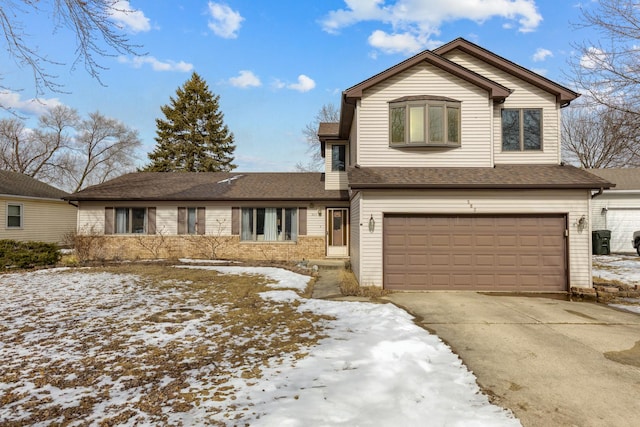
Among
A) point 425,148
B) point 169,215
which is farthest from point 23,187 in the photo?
point 425,148

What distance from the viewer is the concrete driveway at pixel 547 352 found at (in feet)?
11.4

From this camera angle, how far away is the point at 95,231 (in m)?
15.9

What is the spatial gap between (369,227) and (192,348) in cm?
584

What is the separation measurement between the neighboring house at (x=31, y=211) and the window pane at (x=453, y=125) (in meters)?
18.4

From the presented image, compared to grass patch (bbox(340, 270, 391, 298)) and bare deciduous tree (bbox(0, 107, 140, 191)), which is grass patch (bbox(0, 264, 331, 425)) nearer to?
grass patch (bbox(340, 270, 391, 298))

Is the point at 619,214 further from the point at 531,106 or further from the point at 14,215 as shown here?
the point at 14,215

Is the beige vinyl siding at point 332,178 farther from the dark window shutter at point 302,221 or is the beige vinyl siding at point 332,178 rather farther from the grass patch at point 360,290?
the grass patch at point 360,290

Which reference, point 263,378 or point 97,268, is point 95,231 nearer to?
point 97,268

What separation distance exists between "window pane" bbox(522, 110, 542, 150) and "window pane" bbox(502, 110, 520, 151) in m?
0.21

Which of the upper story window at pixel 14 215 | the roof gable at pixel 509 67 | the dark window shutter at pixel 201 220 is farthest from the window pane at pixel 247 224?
the upper story window at pixel 14 215

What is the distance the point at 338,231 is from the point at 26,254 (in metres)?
12.3

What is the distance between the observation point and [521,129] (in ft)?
34.8

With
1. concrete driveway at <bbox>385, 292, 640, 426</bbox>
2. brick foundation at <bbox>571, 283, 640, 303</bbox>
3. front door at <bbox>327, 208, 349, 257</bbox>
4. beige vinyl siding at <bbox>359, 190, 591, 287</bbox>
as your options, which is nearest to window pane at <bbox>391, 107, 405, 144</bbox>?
beige vinyl siding at <bbox>359, 190, 591, 287</bbox>

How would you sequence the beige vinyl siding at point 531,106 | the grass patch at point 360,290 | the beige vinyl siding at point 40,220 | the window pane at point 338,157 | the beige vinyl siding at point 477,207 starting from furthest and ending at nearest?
the beige vinyl siding at point 40,220, the window pane at point 338,157, the beige vinyl siding at point 531,106, the beige vinyl siding at point 477,207, the grass patch at point 360,290
